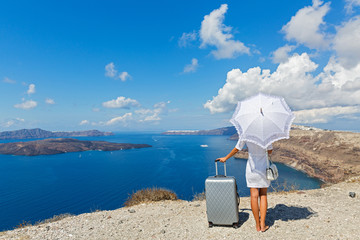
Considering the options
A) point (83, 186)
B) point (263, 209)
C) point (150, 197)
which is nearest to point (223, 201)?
point (263, 209)

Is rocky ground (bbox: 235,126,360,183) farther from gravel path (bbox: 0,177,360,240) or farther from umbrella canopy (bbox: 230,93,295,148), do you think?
umbrella canopy (bbox: 230,93,295,148)

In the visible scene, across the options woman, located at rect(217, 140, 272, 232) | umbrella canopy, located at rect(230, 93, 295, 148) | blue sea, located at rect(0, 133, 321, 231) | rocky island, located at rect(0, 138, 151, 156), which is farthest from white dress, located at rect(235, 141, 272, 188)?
rocky island, located at rect(0, 138, 151, 156)

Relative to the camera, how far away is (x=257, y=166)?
12.8 ft

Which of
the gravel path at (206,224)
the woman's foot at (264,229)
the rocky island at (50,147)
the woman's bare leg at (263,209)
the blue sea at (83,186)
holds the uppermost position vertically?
the woman's bare leg at (263,209)

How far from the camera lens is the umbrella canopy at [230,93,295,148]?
3611 millimetres

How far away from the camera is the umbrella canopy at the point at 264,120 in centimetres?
361

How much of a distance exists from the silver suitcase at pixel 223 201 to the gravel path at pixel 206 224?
0.21 m

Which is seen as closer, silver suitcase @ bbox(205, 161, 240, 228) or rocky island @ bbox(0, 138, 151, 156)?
silver suitcase @ bbox(205, 161, 240, 228)

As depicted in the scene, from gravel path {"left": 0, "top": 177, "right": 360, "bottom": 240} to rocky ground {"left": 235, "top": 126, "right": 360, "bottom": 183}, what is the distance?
66.1 meters

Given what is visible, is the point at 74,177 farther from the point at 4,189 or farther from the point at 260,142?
the point at 260,142

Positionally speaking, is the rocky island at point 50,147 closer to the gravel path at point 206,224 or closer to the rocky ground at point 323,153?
the rocky ground at point 323,153

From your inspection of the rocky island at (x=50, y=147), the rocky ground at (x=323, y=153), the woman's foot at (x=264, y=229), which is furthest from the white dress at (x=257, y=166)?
the rocky island at (x=50, y=147)

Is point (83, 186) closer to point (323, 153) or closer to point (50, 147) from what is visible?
point (323, 153)

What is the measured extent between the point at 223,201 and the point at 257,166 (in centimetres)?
109
